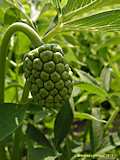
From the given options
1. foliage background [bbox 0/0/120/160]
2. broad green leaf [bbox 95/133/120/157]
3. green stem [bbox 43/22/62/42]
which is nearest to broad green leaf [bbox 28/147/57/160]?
foliage background [bbox 0/0/120/160]

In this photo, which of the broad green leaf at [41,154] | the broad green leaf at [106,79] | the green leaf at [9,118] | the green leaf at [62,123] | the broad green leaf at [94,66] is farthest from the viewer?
the broad green leaf at [94,66]

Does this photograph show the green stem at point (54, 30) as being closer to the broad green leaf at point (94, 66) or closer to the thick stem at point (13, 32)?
the thick stem at point (13, 32)

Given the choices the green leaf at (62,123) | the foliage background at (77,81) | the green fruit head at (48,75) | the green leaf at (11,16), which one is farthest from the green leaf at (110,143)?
the green leaf at (11,16)

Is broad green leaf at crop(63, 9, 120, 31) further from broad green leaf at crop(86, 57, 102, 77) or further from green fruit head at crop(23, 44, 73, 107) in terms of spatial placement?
broad green leaf at crop(86, 57, 102, 77)

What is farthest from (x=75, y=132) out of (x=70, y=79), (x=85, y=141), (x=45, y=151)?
(x=70, y=79)

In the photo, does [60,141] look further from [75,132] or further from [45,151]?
[75,132]

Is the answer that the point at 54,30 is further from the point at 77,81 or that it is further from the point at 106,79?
the point at 106,79

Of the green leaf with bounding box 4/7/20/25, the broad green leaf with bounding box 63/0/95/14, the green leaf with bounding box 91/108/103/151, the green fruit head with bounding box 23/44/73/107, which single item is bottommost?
the green leaf with bounding box 91/108/103/151
